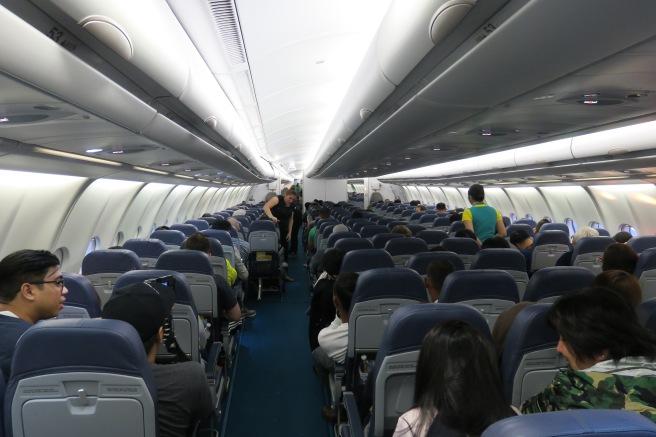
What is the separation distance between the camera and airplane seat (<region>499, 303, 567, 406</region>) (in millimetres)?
2623

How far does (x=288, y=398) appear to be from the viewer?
5219 millimetres

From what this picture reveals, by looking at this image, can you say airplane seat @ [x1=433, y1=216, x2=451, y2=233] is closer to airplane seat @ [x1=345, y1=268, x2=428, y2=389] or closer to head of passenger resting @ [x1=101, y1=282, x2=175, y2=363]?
airplane seat @ [x1=345, y1=268, x2=428, y2=389]

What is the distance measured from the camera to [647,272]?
4762 mm

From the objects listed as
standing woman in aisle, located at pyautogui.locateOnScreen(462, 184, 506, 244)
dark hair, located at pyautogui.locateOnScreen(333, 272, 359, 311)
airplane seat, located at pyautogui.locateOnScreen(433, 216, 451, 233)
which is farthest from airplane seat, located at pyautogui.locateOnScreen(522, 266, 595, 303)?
airplane seat, located at pyautogui.locateOnScreen(433, 216, 451, 233)

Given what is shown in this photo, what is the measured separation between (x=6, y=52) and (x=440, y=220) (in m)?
11.5

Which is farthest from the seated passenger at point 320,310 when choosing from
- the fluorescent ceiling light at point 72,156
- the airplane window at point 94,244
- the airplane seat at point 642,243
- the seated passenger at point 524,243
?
the airplane window at point 94,244

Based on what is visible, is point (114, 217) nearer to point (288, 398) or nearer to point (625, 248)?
point (288, 398)

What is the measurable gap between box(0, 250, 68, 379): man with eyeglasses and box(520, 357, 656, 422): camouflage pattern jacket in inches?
115

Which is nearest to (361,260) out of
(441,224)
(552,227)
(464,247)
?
(464,247)

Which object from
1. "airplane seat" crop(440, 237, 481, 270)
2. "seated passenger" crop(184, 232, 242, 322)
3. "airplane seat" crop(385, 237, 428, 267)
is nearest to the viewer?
"seated passenger" crop(184, 232, 242, 322)

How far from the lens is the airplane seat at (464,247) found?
22.2 ft

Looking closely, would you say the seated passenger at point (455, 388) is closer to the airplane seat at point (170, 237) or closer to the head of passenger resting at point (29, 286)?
the head of passenger resting at point (29, 286)

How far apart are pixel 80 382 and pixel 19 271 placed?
1.22 metres

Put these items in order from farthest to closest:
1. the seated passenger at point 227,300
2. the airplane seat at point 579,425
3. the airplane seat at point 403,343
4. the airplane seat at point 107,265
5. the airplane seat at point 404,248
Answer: the airplane seat at point 404,248
the seated passenger at point 227,300
the airplane seat at point 107,265
the airplane seat at point 403,343
the airplane seat at point 579,425
